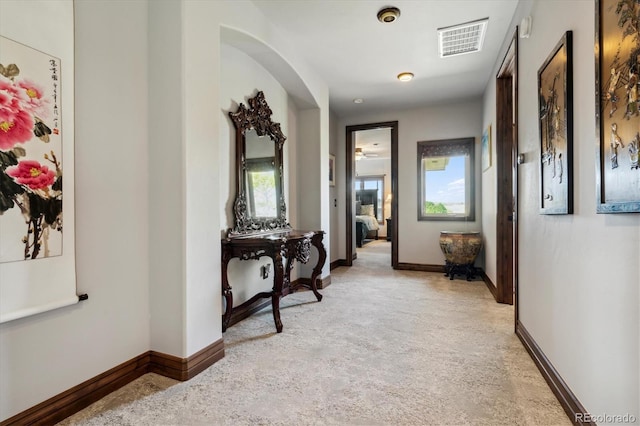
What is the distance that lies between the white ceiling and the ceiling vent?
6cm

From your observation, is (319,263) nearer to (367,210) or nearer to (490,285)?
(490,285)

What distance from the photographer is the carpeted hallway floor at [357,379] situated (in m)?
1.41

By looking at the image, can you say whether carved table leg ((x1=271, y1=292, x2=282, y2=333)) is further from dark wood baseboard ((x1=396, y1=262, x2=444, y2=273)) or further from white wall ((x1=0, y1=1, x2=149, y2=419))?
dark wood baseboard ((x1=396, y1=262, x2=444, y2=273))

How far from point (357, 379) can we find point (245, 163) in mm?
1936

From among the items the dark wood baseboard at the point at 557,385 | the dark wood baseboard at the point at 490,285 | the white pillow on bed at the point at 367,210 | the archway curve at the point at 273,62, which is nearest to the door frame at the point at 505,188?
the dark wood baseboard at the point at 490,285

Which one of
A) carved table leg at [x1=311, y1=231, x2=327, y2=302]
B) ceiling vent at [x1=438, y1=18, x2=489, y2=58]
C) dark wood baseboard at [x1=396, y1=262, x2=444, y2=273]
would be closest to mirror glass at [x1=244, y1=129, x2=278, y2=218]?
carved table leg at [x1=311, y1=231, x2=327, y2=302]

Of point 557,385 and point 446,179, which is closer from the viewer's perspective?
point 557,385

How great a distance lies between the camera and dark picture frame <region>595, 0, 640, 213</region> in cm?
94

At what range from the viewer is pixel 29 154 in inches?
51.9

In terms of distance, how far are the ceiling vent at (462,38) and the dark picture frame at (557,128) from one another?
1.08 m

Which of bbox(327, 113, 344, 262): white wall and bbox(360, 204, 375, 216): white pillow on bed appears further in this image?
bbox(360, 204, 375, 216): white pillow on bed

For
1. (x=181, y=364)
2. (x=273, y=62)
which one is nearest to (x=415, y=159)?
(x=273, y=62)

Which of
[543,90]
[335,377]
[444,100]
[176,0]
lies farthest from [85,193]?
[444,100]

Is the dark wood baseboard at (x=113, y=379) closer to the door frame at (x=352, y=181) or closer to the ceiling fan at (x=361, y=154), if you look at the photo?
the door frame at (x=352, y=181)
